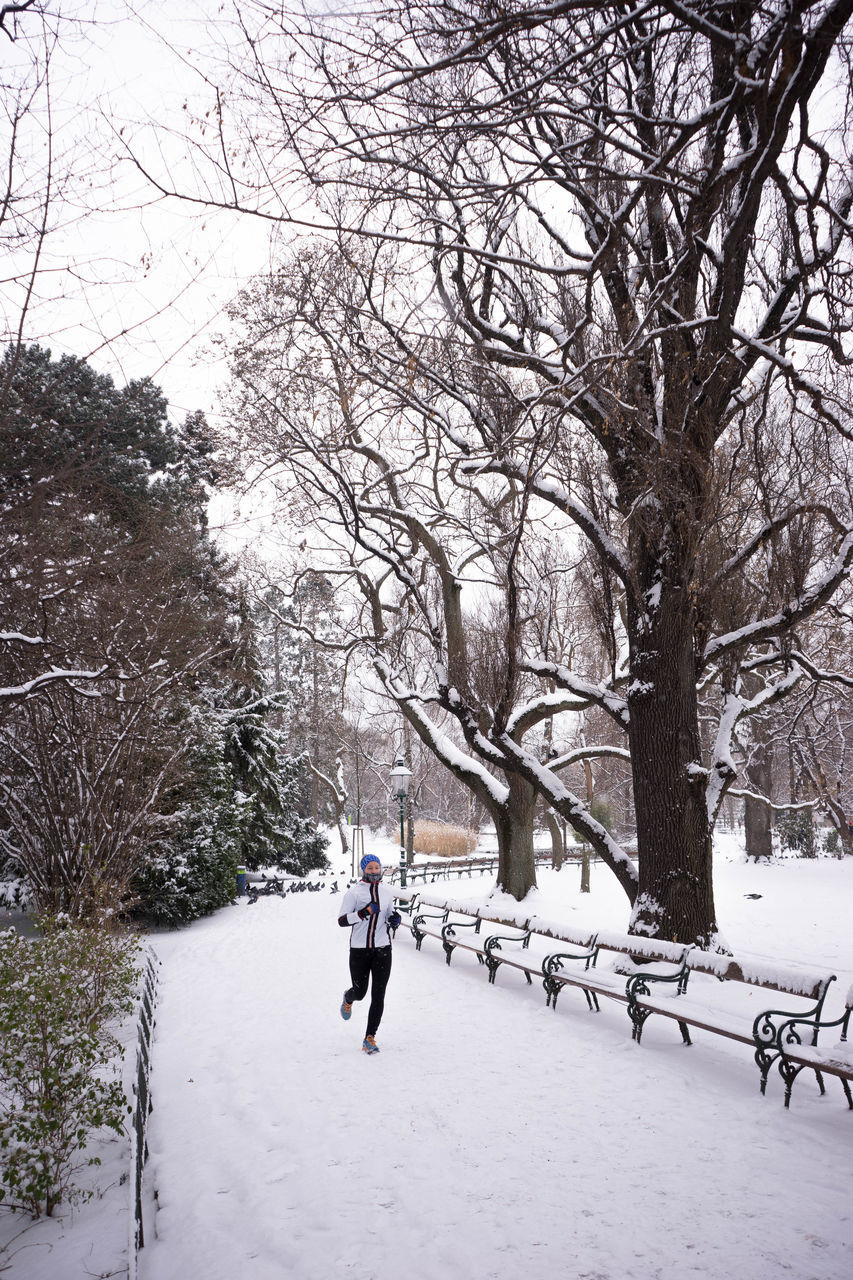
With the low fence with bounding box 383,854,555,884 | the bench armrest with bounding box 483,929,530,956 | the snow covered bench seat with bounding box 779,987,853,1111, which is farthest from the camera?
the low fence with bounding box 383,854,555,884

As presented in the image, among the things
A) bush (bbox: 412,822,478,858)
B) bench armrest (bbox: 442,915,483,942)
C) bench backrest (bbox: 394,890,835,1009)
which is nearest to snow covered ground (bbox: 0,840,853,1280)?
bench backrest (bbox: 394,890,835,1009)

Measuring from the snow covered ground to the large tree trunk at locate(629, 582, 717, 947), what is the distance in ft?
3.82

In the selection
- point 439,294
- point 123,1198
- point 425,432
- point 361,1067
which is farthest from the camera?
point 425,432

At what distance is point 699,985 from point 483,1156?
12.0 feet

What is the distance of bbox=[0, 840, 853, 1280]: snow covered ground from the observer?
3.28m

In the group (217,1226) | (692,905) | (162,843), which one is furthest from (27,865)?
(692,905)

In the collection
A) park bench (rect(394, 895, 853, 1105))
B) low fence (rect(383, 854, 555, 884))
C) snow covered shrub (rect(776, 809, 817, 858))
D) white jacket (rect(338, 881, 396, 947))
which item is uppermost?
white jacket (rect(338, 881, 396, 947))

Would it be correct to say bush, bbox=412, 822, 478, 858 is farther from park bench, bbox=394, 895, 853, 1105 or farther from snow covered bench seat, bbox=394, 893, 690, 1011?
park bench, bbox=394, 895, 853, 1105

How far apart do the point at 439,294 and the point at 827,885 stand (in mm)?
19109

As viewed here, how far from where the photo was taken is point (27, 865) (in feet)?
32.6

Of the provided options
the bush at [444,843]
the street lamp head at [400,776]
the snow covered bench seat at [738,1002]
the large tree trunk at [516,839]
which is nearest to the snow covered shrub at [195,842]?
the street lamp head at [400,776]

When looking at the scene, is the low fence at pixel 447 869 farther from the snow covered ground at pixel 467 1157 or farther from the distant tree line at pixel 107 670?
the snow covered ground at pixel 467 1157

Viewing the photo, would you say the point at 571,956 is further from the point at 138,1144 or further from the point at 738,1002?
the point at 138,1144

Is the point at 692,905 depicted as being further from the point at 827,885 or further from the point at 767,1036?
the point at 827,885
